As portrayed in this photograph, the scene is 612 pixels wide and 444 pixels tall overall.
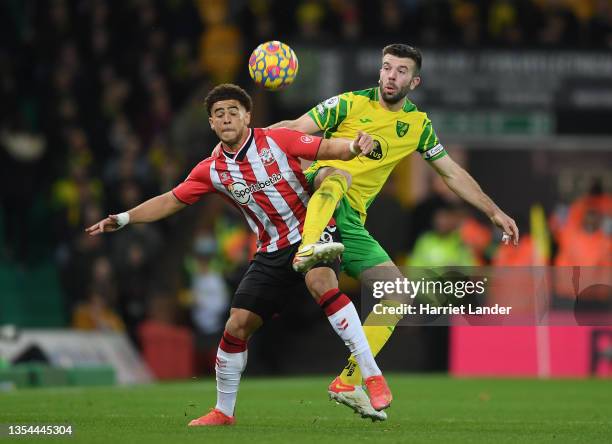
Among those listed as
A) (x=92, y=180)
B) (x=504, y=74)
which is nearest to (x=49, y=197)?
(x=92, y=180)

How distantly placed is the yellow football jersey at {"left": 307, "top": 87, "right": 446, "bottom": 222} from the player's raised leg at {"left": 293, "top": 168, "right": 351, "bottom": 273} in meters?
0.50

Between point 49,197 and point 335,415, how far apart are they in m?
8.36

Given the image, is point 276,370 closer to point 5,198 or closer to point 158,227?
point 158,227

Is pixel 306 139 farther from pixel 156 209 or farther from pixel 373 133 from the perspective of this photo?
pixel 156 209

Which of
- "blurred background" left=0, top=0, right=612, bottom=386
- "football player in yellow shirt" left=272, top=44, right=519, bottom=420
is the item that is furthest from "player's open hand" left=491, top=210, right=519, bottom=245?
"blurred background" left=0, top=0, right=612, bottom=386

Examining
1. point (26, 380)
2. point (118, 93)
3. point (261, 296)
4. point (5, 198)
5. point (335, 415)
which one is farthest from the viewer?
point (118, 93)

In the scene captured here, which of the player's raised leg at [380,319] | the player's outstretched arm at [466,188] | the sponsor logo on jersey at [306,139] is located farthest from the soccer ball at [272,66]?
the player's raised leg at [380,319]

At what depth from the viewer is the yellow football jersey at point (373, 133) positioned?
9672mm

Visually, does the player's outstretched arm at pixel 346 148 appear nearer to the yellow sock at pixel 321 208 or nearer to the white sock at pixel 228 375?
the yellow sock at pixel 321 208

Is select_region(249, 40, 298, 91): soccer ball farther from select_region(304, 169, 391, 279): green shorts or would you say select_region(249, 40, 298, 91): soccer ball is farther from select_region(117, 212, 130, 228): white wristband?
select_region(117, 212, 130, 228): white wristband

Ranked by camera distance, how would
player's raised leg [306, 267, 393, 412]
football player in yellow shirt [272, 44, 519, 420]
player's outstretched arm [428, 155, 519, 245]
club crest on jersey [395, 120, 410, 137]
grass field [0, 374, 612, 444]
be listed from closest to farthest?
grass field [0, 374, 612, 444] → player's raised leg [306, 267, 393, 412] → football player in yellow shirt [272, 44, 519, 420] → player's outstretched arm [428, 155, 519, 245] → club crest on jersey [395, 120, 410, 137]

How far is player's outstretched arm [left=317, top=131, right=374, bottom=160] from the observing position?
8461 millimetres

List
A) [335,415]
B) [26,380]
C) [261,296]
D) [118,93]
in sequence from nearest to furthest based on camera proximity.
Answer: [261,296] < [335,415] < [26,380] < [118,93]

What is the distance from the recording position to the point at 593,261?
1792 cm
